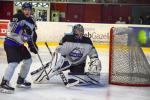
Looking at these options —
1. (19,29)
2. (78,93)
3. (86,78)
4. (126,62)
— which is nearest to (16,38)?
(19,29)

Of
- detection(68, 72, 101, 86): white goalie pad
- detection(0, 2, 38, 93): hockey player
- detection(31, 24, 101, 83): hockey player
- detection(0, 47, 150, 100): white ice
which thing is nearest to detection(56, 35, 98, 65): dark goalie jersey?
detection(31, 24, 101, 83): hockey player

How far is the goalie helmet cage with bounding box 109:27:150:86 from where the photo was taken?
570cm

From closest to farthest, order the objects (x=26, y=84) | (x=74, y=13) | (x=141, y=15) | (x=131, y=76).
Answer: (x=26, y=84) < (x=131, y=76) < (x=141, y=15) < (x=74, y=13)

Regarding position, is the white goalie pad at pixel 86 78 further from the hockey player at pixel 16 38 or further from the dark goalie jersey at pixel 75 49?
the hockey player at pixel 16 38

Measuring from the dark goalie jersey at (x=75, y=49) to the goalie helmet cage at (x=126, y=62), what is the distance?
499 millimetres

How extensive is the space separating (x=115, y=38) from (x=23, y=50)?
1.58 meters

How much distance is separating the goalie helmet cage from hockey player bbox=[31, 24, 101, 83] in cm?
49

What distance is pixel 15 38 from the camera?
4.69 metres

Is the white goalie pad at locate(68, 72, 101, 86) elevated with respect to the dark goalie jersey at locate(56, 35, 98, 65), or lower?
lower

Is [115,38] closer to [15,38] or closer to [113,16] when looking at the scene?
[15,38]

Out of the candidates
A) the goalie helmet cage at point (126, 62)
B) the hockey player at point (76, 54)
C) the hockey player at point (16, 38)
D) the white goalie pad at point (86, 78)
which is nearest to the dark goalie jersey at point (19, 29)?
the hockey player at point (16, 38)

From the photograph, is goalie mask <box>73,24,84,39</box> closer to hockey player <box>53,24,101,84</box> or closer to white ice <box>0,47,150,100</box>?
hockey player <box>53,24,101,84</box>

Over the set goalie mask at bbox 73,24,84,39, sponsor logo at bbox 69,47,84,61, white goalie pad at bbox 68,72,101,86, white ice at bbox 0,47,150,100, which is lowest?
white ice at bbox 0,47,150,100

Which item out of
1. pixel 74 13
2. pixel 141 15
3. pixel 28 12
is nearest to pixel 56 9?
pixel 74 13
